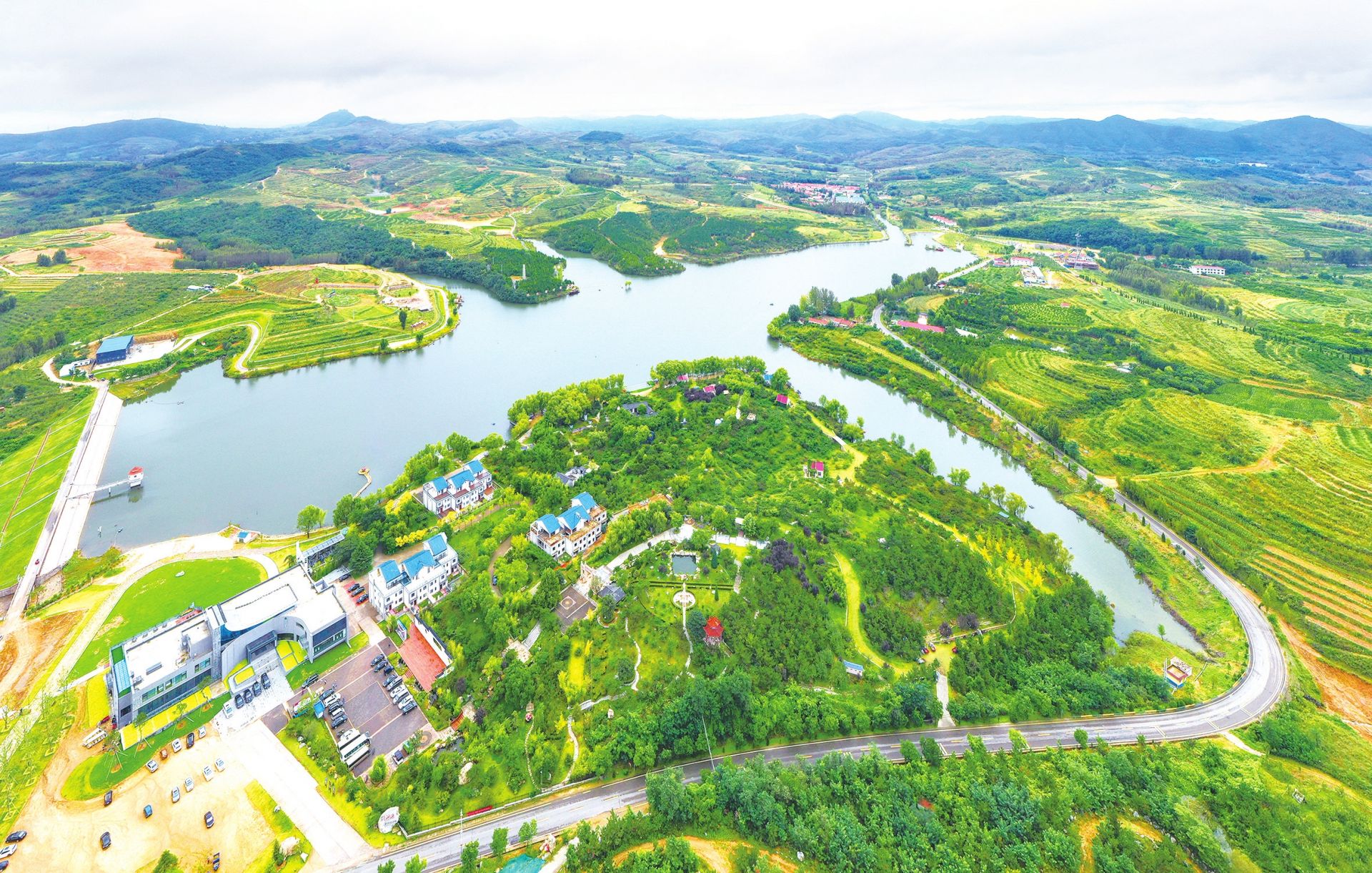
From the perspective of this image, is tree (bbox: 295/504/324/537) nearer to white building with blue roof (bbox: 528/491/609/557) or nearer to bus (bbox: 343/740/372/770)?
white building with blue roof (bbox: 528/491/609/557)

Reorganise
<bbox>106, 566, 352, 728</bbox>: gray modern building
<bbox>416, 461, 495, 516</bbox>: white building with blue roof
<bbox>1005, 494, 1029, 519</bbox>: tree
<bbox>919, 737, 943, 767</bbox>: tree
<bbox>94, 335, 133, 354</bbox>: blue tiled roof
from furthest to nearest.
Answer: <bbox>94, 335, 133, 354</bbox>: blue tiled roof → <bbox>1005, 494, 1029, 519</bbox>: tree → <bbox>416, 461, 495, 516</bbox>: white building with blue roof → <bbox>106, 566, 352, 728</bbox>: gray modern building → <bbox>919, 737, 943, 767</bbox>: tree

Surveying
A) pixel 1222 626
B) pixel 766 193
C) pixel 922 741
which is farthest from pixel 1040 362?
pixel 766 193

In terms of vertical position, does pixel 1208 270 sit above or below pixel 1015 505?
above

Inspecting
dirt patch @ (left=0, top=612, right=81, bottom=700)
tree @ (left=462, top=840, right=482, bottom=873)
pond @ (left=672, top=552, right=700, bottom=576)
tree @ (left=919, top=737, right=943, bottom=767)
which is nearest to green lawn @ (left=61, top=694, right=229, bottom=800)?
dirt patch @ (left=0, top=612, right=81, bottom=700)

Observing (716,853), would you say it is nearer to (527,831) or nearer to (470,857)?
(527,831)

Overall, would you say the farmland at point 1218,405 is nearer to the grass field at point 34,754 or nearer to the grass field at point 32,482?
the grass field at point 34,754

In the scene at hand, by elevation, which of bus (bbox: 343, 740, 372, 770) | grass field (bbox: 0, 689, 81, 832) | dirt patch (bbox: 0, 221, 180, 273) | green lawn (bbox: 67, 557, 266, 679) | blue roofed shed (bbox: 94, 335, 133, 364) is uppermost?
dirt patch (bbox: 0, 221, 180, 273)

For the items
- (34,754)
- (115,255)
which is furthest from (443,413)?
(115,255)

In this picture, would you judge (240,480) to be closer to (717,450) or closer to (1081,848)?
(717,450)
